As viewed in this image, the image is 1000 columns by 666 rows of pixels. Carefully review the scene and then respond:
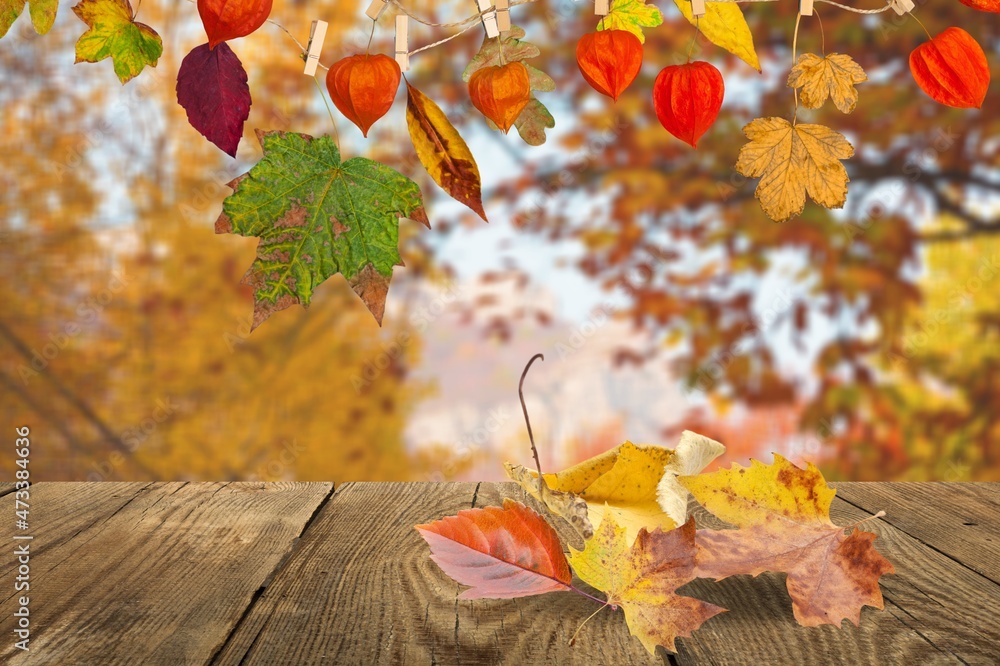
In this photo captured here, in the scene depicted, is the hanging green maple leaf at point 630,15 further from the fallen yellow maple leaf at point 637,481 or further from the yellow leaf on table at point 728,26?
A: the fallen yellow maple leaf at point 637,481

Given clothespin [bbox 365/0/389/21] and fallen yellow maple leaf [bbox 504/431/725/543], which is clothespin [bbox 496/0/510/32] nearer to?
clothespin [bbox 365/0/389/21]

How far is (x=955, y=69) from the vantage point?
0.25 metres

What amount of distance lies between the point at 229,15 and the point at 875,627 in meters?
0.38

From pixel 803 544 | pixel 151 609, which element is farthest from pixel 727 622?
pixel 151 609

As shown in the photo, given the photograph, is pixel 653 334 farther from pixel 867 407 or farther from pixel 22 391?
pixel 22 391

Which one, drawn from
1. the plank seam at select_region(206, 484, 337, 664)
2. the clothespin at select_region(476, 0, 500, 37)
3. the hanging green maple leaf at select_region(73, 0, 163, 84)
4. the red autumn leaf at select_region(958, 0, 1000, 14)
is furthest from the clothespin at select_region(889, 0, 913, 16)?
the plank seam at select_region(206, 484, 337, 664)

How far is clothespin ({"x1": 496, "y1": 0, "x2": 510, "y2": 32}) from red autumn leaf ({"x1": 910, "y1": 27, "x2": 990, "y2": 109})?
12 centimetres

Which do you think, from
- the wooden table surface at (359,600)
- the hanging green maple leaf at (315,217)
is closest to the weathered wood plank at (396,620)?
the wooden table surface at (359,600)

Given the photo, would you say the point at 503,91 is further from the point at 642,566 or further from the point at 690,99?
the point at 642,566

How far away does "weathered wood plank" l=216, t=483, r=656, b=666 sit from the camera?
37 cm

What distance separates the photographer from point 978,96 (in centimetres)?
25

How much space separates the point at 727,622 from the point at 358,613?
0.18 meters

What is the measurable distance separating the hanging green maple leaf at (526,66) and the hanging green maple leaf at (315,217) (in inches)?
1.8

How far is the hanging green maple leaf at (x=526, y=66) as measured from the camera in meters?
0.28
